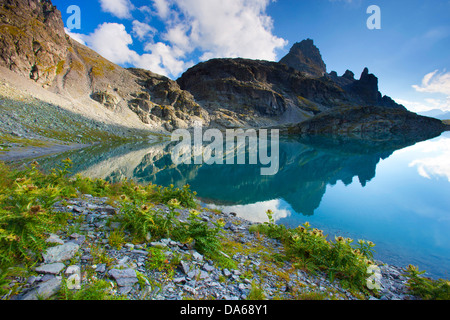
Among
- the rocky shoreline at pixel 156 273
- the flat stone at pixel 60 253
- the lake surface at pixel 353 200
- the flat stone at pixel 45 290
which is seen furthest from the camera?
the lake surface at pixel 353 200

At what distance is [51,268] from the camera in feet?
10.4

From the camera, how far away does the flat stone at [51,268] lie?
307cm

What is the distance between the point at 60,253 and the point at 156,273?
6.22 feet

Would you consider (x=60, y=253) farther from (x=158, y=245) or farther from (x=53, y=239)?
(x=158, y=245)

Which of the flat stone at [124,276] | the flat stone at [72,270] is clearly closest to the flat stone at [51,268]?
the flat stone at [72,270]

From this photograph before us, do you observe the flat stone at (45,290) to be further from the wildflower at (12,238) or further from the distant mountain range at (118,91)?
the distant mountain range at (118,91)

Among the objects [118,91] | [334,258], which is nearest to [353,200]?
[334,258]

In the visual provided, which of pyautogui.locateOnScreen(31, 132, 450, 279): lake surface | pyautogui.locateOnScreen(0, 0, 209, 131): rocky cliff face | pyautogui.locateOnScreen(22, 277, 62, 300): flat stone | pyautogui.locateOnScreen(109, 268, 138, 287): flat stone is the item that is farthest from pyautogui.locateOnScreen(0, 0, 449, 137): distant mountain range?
pyautogui.locateOnScreen(22, 277, 62, 300): flat stone

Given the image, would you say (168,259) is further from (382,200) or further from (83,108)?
(83,108)

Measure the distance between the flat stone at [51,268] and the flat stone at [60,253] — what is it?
0.17 m

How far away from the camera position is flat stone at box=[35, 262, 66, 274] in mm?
3072

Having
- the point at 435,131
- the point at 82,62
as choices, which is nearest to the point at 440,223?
the point at 82,62

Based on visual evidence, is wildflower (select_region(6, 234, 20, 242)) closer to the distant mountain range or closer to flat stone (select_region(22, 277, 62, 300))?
→ flat stone (select_region(22, 277, 62, 300))

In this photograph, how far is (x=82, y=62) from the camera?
107 meters
